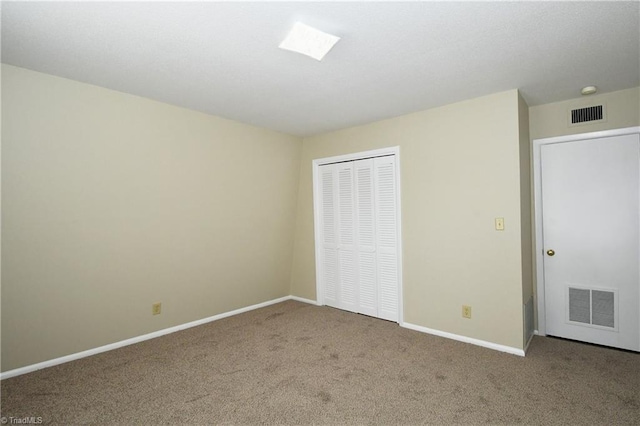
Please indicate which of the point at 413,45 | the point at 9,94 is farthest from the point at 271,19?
the point at 9,94

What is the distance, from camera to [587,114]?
3.18m

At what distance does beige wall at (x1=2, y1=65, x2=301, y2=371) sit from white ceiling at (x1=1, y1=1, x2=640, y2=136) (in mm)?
294

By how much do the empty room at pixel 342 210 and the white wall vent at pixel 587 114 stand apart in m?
0.03

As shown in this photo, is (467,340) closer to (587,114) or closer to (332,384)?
(332,384)

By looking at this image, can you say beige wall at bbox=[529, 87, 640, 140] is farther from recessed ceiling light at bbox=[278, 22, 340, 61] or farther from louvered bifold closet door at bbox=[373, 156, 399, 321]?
recessed ceiling light at bbox=[278, 22, 340, 61]

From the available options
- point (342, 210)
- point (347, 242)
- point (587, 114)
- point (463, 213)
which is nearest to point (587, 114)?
point (587, 114)

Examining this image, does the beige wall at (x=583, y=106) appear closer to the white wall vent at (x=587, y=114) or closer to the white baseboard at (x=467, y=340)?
the white wall vent at (x=587, y=114)

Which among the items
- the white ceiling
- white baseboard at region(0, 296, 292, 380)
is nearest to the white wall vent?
the white ceiling

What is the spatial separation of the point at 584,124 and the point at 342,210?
107 inches

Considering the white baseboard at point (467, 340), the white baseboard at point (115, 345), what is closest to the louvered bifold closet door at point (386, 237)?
the white baseboard at point (467, 340)

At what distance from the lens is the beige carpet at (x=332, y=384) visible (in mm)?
2123

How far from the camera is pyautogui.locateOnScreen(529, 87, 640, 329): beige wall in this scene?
299 centimetres

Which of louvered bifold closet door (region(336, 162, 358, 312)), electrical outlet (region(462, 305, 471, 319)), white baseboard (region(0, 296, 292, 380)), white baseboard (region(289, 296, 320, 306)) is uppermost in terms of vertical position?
louvered bifold closet door (region(336, 162, 358, 312))

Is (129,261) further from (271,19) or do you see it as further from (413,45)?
(413,45)
